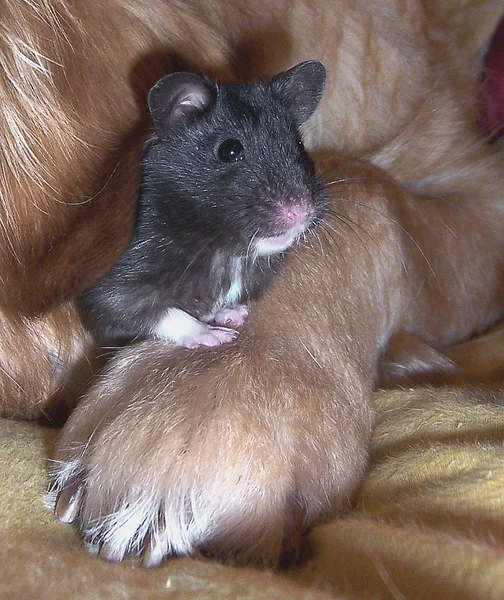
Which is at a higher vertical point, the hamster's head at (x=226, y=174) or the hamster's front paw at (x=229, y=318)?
the hamster's head at (x=226, y=174)

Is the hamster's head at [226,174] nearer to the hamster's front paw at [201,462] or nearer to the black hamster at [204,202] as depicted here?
the black hamster at [204,202]

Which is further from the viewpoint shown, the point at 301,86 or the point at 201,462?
the point at 301,86

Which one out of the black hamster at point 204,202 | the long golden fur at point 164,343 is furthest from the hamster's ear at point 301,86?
the long golden fur at point 164,343

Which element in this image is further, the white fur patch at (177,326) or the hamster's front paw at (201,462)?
the white fur patch at (177,326)

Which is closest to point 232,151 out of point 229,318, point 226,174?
point 226,174

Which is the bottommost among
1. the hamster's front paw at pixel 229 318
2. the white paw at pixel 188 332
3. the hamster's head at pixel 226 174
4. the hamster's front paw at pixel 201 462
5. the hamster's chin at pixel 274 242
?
the hamster's front paw at pixel 201 462

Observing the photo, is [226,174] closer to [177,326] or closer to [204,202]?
[204,202]

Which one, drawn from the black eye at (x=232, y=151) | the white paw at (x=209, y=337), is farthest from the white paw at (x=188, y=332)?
the black eye at (x=232, y=151)
